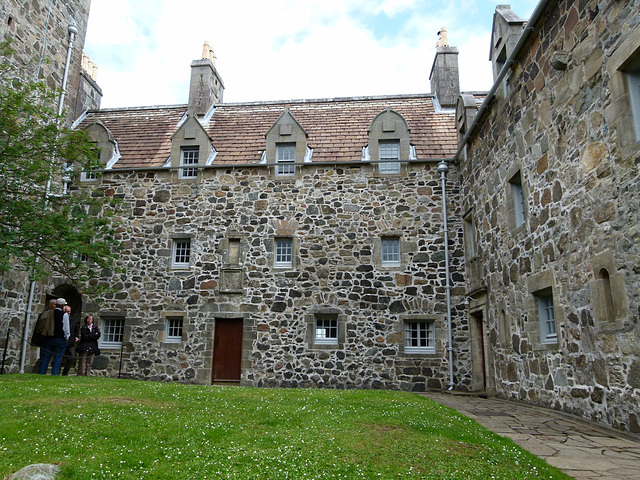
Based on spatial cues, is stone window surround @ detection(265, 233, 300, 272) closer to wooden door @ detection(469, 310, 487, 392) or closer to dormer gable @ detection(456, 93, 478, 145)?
wooden door @ detection(469, 310, 487, 392)

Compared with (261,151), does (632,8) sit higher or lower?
lower

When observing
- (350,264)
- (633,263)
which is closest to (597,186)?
(633,263)

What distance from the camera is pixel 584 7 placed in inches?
297

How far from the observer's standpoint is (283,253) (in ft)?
48.2

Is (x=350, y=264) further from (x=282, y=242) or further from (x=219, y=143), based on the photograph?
(x=219, y=143)

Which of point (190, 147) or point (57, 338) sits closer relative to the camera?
point (57, 338)

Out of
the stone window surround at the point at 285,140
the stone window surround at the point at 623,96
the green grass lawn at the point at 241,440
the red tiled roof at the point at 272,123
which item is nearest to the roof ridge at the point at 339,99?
the red tiled roof at the point at 272,123

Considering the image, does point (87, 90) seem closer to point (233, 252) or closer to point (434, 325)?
point (233, 252)

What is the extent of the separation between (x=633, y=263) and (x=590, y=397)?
224 cm

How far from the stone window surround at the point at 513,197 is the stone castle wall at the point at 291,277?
3.56m

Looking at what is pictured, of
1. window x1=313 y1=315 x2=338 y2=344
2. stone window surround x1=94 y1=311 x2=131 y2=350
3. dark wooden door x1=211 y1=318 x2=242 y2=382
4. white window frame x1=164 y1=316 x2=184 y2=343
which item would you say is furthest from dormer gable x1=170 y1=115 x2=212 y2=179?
window x1=313 y1=315 x2=338 y2=344

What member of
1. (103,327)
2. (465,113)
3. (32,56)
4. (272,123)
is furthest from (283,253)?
(32,56)

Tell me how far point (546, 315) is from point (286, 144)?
9.37 meters

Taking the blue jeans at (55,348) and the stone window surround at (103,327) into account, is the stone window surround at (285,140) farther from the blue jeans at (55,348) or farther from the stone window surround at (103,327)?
the blue jeans at (55,348)
